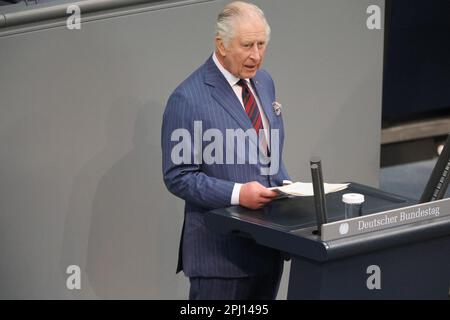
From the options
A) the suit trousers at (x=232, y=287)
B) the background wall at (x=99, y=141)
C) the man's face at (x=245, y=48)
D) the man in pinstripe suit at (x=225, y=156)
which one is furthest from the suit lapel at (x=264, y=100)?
the background wall at (x=99, y=141)

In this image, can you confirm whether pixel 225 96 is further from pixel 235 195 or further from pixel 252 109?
pixel 235 195

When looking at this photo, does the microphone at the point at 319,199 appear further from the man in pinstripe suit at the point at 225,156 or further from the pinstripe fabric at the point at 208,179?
the pinstripe fabric at the point at 208,179

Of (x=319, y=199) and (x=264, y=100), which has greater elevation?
(x=264, y=100)

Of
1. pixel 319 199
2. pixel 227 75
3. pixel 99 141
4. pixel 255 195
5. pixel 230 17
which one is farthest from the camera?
pixel 99 141

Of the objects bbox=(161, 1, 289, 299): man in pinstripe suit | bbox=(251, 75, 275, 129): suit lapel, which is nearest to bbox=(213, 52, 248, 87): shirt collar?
bbox=(161, 1, 289, 299): man in pinstripe suit

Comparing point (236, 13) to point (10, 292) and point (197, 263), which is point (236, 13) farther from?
point (10, 292)

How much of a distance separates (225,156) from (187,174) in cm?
16

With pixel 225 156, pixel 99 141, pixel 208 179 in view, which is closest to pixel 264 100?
pixel 225 156

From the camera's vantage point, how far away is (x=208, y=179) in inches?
150

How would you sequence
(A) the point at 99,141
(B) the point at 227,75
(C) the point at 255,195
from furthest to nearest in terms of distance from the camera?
(A) the point at 99,141 < (B) the point at 227,75 < (C) the point at 255,195

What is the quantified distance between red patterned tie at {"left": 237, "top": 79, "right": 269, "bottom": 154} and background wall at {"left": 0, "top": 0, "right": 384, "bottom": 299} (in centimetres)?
74

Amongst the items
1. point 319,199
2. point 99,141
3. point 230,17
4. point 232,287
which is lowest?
point 232,287

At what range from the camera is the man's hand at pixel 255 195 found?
12.2ft

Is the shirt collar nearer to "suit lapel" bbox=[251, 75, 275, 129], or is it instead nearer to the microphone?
"suit lapel" bbox=[251, 75, 275, 129]
